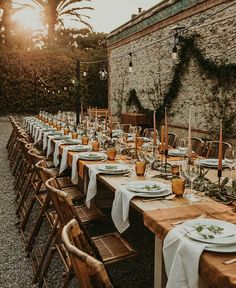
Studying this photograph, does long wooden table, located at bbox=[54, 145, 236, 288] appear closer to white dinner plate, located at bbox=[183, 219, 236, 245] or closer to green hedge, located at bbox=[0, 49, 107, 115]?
white dinner plate, located at bbox=[183, 219, 236, 245]

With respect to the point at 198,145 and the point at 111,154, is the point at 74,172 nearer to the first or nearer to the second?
the point at 111,154

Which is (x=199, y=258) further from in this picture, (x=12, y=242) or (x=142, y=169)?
(x=12, y=242)

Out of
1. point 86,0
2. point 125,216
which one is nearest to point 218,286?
point 125,216

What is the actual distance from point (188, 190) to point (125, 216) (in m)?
0.47

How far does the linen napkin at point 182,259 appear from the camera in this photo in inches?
58.6

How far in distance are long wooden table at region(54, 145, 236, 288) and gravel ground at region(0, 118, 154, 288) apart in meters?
0.45

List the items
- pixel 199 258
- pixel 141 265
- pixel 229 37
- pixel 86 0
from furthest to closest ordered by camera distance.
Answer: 1. pixel 86 0
2. pixel 229 37
3. pixel 141 265
4. pixel 199 258

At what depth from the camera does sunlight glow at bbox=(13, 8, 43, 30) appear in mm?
19516

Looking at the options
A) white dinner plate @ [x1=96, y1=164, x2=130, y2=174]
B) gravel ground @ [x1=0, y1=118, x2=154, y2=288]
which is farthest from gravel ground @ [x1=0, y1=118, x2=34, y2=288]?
white dinner plate @ [x1=96, y1=164, x2=130, y2=174]

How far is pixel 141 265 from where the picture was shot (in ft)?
10.4

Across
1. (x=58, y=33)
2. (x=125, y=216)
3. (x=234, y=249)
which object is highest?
(x=58, y=33)

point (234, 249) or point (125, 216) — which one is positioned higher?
point (234, 249)

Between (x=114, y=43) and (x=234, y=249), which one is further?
(x=114, y=43)

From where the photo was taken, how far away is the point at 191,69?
907 cm
